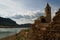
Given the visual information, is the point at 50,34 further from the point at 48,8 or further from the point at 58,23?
the point at 48,8

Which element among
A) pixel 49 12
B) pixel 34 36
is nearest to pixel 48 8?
pixel 49 12

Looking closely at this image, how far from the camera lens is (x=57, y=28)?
49.9 feet

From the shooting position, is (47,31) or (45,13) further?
(45,13)

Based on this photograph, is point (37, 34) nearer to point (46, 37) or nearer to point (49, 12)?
point (46, 37)

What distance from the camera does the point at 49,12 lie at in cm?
4753

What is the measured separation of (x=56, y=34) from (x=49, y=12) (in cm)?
3265

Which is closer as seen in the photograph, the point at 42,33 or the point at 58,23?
the point at 58,23

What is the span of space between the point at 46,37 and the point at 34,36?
253 centimetres

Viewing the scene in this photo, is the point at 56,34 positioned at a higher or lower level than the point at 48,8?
lower

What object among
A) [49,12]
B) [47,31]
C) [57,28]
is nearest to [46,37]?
[47,31]

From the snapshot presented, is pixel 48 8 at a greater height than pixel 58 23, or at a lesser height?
greater

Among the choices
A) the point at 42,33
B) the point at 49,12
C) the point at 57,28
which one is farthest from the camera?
the point at 49,12

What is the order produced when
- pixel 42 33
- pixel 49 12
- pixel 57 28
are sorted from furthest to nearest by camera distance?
pixel 49 12, pixel 42 33, pixel 57 28

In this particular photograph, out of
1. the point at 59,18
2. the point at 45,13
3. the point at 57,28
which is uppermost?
the point at 45,13
